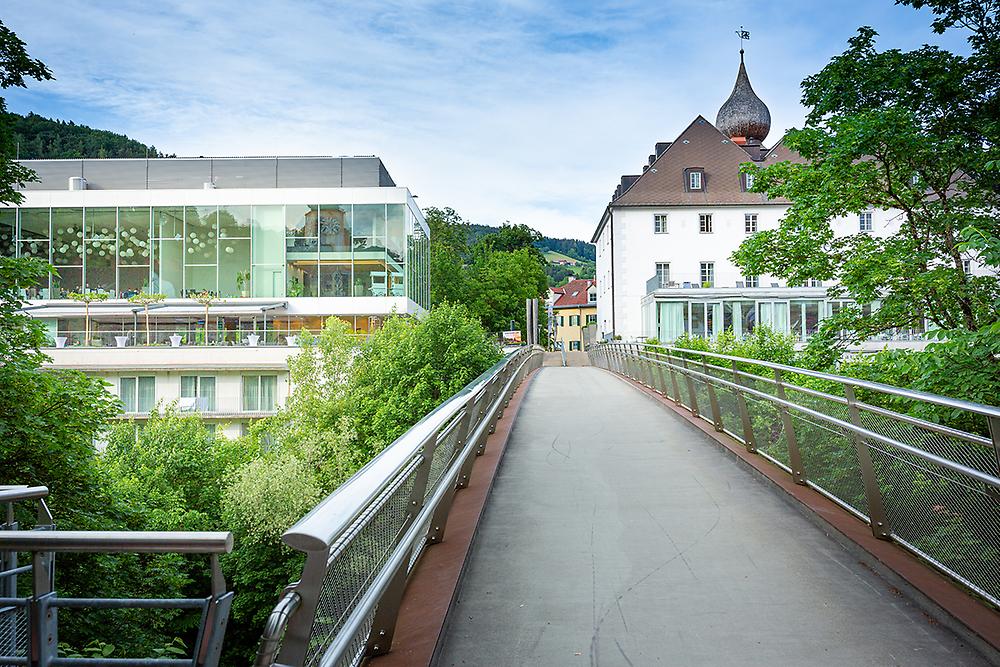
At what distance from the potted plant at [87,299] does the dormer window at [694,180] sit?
1421 inches

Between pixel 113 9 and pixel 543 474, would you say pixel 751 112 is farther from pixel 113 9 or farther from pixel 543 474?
pixel 543 474

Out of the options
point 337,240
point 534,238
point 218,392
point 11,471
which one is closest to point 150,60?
point 337,240

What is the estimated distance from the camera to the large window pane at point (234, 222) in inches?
1886

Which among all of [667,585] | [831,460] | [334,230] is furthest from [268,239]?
[667,585]

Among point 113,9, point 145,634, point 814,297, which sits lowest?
point 145,634

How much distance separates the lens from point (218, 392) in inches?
1747

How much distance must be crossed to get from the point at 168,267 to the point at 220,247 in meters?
2.96

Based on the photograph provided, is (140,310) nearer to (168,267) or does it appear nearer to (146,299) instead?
(146,299)

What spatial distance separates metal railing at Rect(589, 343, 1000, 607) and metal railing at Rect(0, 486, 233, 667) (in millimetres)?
3680

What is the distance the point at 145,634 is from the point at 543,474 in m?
7.74

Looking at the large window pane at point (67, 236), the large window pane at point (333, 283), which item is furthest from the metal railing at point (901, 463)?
the large window pane at point (67, 236)

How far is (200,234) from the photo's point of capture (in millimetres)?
48188

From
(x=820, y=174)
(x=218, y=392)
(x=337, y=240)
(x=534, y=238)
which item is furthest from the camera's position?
(x=534, y=238)

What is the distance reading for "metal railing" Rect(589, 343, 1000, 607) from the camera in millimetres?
4637
